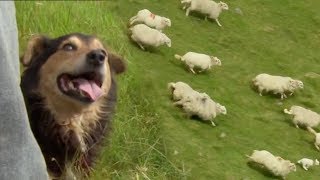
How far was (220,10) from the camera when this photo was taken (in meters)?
4.30

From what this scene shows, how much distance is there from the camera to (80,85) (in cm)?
275

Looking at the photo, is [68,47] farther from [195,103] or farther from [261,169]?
[261,169]

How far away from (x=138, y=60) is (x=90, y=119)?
1169mm

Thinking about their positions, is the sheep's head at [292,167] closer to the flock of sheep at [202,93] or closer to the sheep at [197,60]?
the flock of sheep at [202,93]

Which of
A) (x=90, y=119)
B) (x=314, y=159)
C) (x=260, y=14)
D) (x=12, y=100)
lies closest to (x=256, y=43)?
(x=260, y=14)

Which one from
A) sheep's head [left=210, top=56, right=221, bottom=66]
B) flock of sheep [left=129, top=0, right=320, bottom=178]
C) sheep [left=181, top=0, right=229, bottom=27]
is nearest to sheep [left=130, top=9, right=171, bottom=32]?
flock of sheep [left=129, top=0, right=320, bottom=178]

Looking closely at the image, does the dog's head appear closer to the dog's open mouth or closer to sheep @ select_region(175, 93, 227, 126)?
the dog's open mouth

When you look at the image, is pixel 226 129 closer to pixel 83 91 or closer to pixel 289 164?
pixel 289 164

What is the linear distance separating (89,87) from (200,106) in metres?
1.24

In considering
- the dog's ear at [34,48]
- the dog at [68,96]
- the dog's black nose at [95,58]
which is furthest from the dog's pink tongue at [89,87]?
the dog's ear at [34,48]

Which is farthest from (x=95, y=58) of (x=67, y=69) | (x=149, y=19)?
(x=149, y=19)

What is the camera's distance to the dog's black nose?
8.70 ft

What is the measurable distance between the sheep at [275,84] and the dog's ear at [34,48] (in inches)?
63.9

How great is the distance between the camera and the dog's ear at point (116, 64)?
3.07 metres
